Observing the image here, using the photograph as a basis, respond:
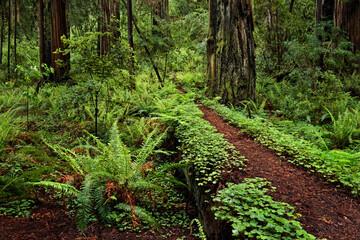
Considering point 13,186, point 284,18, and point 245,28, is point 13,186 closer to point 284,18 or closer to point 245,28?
point 245,28

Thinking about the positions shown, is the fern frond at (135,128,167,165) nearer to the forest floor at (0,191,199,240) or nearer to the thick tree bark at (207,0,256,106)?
the forest floor at (0,191,199,240)

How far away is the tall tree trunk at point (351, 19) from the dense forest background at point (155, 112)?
0.03 meters

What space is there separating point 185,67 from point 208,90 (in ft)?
18.2

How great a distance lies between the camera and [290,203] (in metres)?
1.96

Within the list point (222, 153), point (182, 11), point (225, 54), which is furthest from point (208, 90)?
point (182, 11)

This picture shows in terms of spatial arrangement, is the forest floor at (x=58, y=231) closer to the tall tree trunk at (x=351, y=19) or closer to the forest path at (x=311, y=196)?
the forest path at (x=311, y=196)

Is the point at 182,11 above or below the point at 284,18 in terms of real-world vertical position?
above

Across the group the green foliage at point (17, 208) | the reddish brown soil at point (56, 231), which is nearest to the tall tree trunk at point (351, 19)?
the reddish brown soil at point (56, 231)

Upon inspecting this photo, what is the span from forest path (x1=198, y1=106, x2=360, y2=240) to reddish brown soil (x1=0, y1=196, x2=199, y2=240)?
3.21 feet

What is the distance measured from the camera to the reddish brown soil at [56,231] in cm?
193

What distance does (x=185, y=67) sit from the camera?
1222 cm

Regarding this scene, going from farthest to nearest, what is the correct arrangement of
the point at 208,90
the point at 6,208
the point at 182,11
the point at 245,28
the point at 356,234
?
the point at 182,11
the point at 208,90
the point at 245,28
the point at 6,208
the point at 356,234

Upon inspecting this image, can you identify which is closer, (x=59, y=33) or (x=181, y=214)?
(x=181, y=214)

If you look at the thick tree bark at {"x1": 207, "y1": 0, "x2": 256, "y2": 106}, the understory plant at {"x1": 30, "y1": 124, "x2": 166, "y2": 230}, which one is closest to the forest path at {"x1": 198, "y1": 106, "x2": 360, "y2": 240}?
the understory plant at {"x1": 30, "y1": 124, "x2": 166, "y2": 230}
